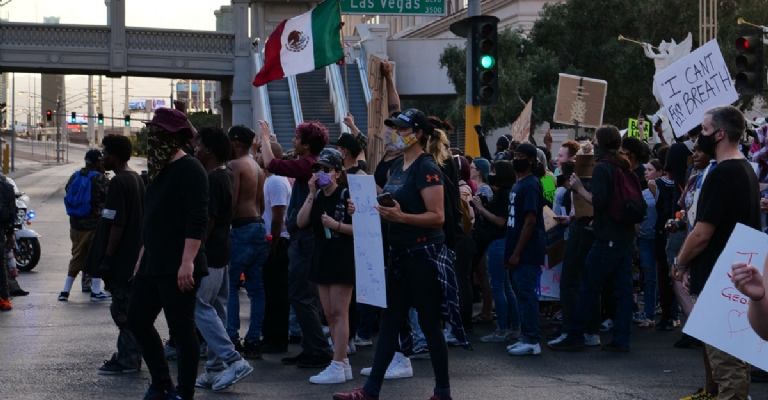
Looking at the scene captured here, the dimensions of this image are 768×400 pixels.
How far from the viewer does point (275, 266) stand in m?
10.8

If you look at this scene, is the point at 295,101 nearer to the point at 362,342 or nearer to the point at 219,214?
the point at 362,342

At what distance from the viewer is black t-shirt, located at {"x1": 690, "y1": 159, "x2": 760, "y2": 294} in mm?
7277

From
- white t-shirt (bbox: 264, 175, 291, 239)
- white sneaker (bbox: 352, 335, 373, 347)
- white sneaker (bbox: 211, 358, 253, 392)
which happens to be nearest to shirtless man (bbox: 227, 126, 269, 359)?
white t-shirt (bbox: 264, 175, 291, 239)

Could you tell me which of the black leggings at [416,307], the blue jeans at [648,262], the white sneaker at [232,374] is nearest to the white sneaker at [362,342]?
the white sneaker at [232,374]

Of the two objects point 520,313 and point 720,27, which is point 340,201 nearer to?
point 520,313

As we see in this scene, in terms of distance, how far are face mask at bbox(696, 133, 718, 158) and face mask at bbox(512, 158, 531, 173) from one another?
3.26 m

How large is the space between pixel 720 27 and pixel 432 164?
3482 centimetres

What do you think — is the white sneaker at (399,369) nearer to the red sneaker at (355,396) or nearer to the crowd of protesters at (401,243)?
the crowd of protesters at (401,243)

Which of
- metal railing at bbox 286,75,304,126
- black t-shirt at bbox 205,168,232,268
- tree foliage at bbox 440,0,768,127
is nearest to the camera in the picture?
black t-shirt at bbox 205,168,232,268

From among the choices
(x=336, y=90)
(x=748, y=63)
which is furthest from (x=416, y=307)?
(x=336, y=90)

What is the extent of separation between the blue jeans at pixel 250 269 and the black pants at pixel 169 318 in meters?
2.30

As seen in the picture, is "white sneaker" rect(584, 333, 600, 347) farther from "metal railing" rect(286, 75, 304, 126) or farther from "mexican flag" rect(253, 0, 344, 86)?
"metal railing" rect(286, 75, 304, 126)

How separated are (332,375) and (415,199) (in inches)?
67.3

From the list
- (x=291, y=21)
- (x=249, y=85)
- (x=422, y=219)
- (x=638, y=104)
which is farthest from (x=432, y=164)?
(x=249, y=85)
